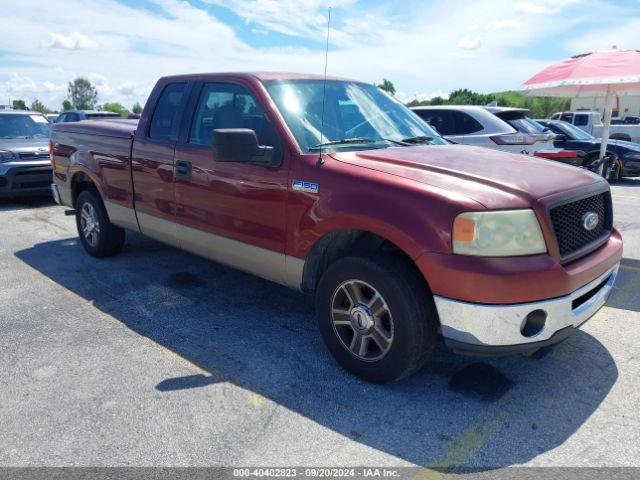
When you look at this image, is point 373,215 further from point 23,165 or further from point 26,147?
point 26,147

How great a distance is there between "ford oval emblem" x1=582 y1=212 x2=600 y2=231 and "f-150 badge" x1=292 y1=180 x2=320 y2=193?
1627 millimetres

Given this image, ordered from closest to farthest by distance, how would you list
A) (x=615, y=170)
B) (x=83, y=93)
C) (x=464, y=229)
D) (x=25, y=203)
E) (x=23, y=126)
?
(x=464, y=229) → (x=25, y=203) → (x=23, y=126) → (x=615, y=170) → (x=83, y=93)

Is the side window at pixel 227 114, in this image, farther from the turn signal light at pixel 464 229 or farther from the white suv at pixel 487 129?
the white suv at pixel 487 129

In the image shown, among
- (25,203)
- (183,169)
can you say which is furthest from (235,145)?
(25,203)

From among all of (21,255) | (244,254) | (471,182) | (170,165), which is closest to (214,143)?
(244,254)

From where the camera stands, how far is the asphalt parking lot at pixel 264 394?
264cm

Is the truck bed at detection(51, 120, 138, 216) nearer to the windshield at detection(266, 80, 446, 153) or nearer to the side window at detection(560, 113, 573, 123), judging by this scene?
the windshield at detection(266, 80, 446, 153)

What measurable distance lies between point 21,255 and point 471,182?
552 centimetres

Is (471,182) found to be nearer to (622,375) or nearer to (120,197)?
(622,375)

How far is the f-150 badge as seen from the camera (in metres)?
3.34

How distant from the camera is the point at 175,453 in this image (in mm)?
2625

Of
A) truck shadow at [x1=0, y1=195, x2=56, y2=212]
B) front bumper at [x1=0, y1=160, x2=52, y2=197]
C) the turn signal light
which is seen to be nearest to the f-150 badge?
the turn signal light

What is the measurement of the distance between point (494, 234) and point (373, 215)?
67cm

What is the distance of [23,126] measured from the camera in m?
10.4
